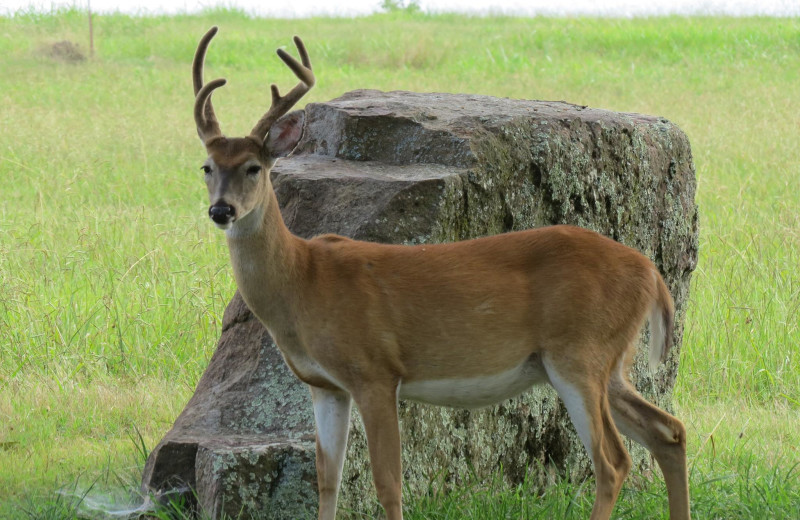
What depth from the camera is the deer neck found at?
3693 mm

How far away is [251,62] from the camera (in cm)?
2559

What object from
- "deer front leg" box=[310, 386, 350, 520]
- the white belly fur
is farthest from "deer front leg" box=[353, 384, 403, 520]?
"deer front leg" box=[310, 386, 350, 520]

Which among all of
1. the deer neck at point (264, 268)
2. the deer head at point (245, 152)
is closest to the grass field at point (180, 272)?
the deer neck at point (264, 268)

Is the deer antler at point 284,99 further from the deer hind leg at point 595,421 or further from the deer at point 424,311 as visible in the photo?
the deer hind leg at point 595,421

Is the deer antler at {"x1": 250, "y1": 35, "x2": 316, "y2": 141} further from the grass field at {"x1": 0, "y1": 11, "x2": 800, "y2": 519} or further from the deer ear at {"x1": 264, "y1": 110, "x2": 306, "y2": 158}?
the grass field at {"x1": 0, "y1": 11, "x2": 800, "y2": 519}

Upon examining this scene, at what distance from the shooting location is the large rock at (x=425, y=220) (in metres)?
4.33

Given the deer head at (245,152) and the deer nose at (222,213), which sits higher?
the deer head at (245,152)

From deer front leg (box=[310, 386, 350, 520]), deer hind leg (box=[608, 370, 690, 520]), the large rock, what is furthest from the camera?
the large rock

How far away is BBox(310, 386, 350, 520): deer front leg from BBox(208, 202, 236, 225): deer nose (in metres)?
0.78

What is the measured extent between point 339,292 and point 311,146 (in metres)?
1.72

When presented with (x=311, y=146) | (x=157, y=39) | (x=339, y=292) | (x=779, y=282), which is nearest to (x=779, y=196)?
(x=779, y=282)

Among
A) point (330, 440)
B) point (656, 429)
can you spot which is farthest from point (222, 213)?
point (656, 429)

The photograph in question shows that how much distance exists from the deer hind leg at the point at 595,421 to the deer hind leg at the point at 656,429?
24 centimetres

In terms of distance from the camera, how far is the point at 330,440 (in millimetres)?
3947
